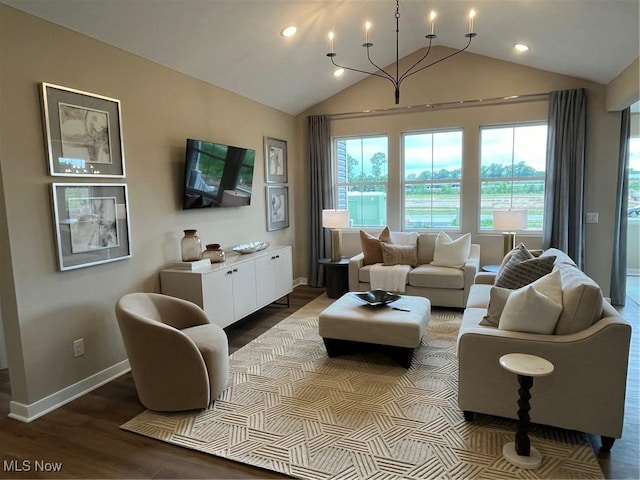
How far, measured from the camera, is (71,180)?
2805 mm

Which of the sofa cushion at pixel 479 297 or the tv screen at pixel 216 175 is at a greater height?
the tv screen at pixel 216 175

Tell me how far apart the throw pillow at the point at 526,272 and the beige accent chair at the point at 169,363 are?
7.13ft

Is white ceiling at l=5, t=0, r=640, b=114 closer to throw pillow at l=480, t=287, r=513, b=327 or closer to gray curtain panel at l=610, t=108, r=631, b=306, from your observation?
gray curtain panel at l=610, t=108, r=631, b=306

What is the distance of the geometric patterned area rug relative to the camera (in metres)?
2.08

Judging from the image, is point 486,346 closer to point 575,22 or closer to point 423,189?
point 575,22

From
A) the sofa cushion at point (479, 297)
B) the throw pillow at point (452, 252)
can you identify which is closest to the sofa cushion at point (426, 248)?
the throw pillow at point (452, 252)

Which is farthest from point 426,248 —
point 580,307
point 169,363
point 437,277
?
point 169,363

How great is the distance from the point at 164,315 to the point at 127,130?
1.56 meters

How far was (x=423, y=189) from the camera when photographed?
5.70 metres

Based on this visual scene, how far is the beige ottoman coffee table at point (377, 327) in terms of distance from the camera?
3111 millimetres

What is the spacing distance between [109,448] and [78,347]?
931 mm

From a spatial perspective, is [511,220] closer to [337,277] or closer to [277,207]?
[337,277]

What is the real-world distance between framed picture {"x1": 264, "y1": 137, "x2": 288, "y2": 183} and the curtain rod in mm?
928

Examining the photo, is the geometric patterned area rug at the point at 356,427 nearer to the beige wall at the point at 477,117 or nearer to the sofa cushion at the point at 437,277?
the sofa cushion at the point at 437,277
